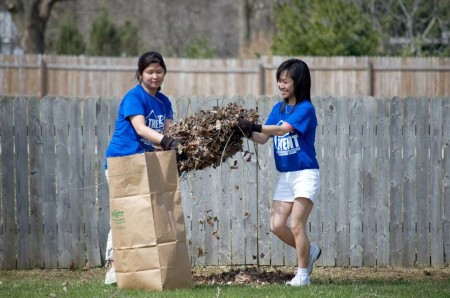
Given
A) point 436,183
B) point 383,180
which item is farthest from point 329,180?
point 436,183

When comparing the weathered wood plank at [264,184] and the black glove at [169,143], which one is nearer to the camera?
the black glove at [169,143]

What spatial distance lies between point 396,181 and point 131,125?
3.50m

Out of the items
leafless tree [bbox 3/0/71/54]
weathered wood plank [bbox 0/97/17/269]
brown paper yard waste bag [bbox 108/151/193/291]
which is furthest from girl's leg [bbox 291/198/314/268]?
leafless tree [bbox 3/0/71/54]

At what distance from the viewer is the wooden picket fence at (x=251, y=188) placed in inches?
395

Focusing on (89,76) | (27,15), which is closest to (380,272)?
(89,76)

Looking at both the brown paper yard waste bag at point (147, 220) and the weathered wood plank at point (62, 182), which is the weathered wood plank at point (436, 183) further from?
the weathered wood plank at point (62, 182)

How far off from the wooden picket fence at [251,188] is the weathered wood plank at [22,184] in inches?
0.4

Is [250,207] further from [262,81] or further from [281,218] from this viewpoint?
[262,81]

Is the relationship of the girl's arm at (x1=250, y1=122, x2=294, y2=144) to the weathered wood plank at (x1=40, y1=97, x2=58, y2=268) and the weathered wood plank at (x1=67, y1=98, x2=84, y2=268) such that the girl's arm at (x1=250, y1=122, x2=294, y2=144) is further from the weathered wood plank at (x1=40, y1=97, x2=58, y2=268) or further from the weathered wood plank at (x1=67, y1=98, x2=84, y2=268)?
the weathered wood plank at (x1=40, y1=97, x2=58, y2=268)

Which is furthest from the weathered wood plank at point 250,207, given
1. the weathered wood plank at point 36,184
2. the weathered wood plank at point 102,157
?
the weathered wood plank at point 36,184

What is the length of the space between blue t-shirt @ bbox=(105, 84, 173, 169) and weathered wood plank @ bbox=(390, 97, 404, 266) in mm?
3099

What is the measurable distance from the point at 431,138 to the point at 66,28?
2542 cm

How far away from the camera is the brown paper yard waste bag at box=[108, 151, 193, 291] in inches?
291

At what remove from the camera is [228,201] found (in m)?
10.2
